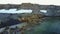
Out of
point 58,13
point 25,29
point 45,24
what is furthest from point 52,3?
point 25,29

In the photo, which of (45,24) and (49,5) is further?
(49,5)

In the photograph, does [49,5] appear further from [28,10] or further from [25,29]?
[25,29]

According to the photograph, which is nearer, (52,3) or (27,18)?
(27,18)

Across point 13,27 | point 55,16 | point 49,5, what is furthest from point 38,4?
point 13,27

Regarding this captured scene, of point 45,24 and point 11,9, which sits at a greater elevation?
point 11,9

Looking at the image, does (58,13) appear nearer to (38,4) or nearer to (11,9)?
(38,4)

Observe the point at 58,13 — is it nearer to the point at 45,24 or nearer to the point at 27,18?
the point at 45,24

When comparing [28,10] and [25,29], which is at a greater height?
[28,10]

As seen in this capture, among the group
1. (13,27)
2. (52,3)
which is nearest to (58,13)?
(52,3)
